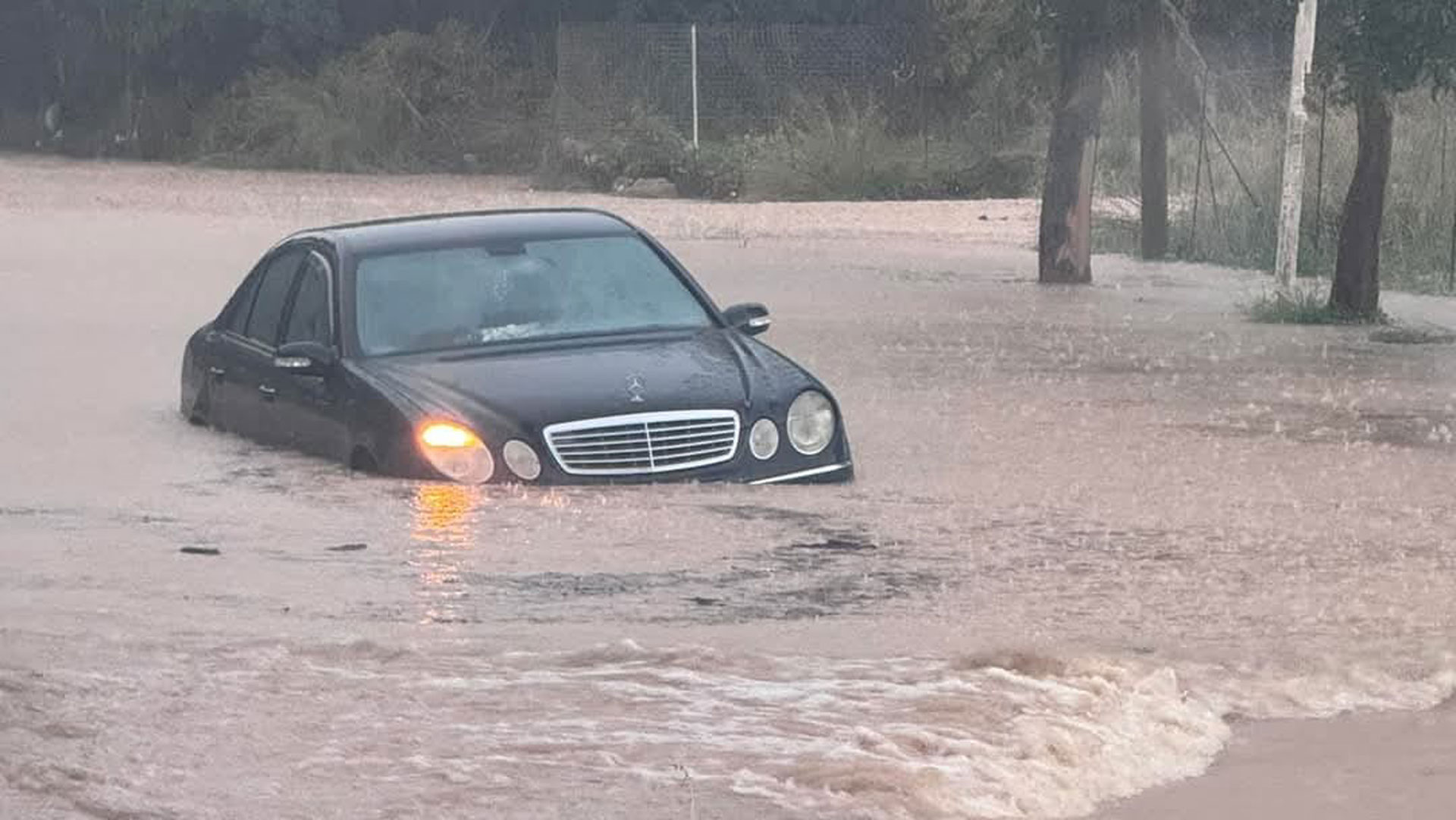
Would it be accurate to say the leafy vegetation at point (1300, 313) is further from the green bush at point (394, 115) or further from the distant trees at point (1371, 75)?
the green bush at point (394, 115)

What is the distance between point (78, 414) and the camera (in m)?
15.1

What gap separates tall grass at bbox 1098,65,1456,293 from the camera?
2519cm

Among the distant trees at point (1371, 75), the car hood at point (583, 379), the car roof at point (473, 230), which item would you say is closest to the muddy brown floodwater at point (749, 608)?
the car hood at point (583, 379)

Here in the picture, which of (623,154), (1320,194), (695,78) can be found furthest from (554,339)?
(695,78)

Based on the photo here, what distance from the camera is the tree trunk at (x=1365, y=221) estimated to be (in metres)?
19.7

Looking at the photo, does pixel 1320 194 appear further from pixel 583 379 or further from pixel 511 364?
pixel 583 379

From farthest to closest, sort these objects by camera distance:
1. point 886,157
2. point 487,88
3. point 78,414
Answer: point 487,88 < point 886,157 < point 78,414

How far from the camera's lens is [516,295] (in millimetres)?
11852

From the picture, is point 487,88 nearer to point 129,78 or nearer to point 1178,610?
point 129,78

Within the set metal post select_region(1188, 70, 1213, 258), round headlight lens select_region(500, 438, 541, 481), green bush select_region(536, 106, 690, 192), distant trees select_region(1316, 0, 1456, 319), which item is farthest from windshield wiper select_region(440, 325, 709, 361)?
green bush select_region(536, 106, 690, 192)

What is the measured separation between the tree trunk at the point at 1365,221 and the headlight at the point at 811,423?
29.9 ft

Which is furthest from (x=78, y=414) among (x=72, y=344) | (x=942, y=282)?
(x=942, y=282)

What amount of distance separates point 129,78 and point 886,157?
1731 centimetres

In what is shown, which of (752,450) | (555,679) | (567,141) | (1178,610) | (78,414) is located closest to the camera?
(555,679)
